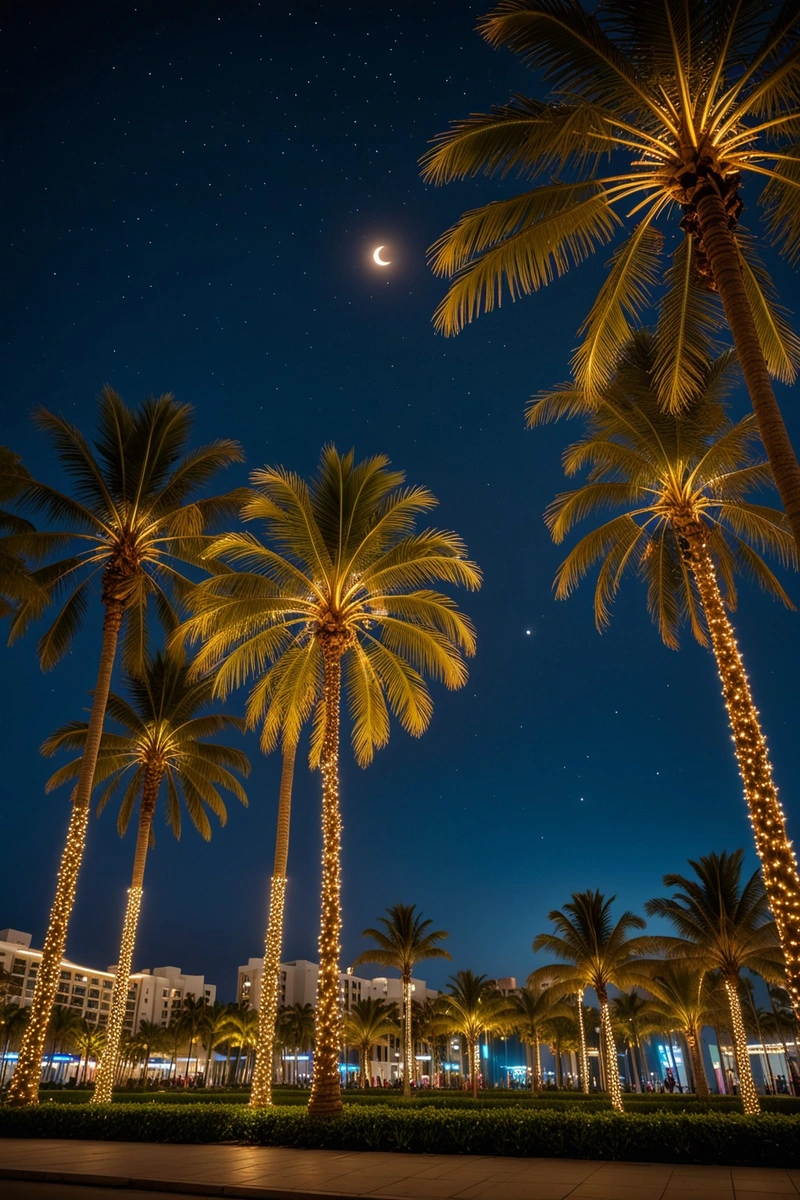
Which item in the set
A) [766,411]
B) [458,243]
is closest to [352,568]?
[458,243]

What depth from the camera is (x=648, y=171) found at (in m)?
11.2

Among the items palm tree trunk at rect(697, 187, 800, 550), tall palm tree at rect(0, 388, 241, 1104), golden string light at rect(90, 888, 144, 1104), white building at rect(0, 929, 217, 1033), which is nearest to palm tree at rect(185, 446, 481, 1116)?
tall palm tree at rect(0, 388, 241, 1104)

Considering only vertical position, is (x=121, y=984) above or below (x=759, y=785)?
below

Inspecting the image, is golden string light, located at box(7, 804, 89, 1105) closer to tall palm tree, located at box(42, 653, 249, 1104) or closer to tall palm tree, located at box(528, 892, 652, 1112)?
tall palm tree, located at box(42, 653, 249, 1104)

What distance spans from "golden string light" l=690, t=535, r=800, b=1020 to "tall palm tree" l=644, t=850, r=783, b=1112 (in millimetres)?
18441

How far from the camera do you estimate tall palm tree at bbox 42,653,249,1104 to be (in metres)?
24.9

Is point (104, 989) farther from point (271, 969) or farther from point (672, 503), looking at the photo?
point (672, 503)

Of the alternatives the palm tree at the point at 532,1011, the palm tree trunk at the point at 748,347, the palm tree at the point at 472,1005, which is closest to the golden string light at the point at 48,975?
the palm tree trunk at the point at 748,347

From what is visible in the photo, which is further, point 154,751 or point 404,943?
point 404,943

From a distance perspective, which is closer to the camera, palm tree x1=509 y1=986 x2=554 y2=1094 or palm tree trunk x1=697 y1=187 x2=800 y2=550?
palm tree trunk x1=697 y1=187 x2=800 y2=550

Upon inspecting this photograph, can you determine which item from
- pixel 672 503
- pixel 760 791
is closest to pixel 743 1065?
pixel 760 791

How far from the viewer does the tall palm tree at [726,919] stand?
94.4 ft

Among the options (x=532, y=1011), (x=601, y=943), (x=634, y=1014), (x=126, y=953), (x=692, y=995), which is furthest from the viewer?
(x=532, y=1011)

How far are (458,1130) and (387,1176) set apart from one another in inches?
117
